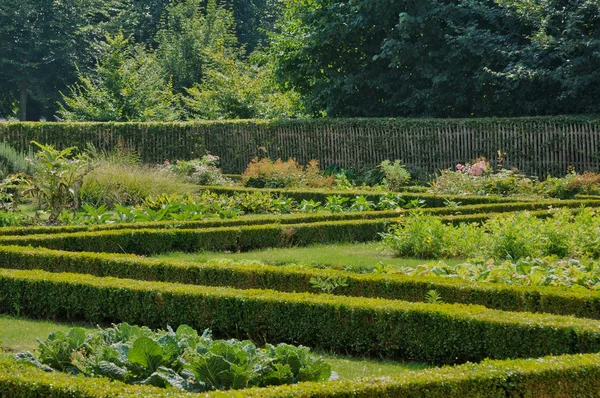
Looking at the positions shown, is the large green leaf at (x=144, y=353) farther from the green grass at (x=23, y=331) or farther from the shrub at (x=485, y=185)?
the shrub at (x=485, y=185)

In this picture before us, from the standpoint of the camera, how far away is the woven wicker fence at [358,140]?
2036 centimetres

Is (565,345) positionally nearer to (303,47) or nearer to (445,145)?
(445,145)

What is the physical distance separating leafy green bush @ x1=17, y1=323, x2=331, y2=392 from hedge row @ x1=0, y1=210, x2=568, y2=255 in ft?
18.1

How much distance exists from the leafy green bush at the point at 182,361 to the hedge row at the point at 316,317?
1487mm

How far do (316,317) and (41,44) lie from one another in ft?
125

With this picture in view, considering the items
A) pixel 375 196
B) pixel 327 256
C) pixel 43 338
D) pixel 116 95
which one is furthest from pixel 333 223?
pixel 116 95

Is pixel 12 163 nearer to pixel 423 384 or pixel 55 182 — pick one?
pixel 55 182

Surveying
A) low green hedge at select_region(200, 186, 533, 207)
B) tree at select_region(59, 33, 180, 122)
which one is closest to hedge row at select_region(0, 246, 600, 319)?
low green hedge at select_region(200, 186, 533, 207)

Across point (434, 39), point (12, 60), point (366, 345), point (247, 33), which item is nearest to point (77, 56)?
point (12, 60)

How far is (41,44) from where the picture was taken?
42.2 m

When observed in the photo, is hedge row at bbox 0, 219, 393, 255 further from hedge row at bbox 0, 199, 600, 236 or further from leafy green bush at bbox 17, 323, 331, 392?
leafy green bush at bbox 17, 323, 331, 392

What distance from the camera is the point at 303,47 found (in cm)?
2600

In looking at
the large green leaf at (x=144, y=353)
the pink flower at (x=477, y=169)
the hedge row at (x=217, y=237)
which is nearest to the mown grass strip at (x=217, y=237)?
the hedge row at (x=217, y=237)

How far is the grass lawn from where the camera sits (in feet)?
20.9
